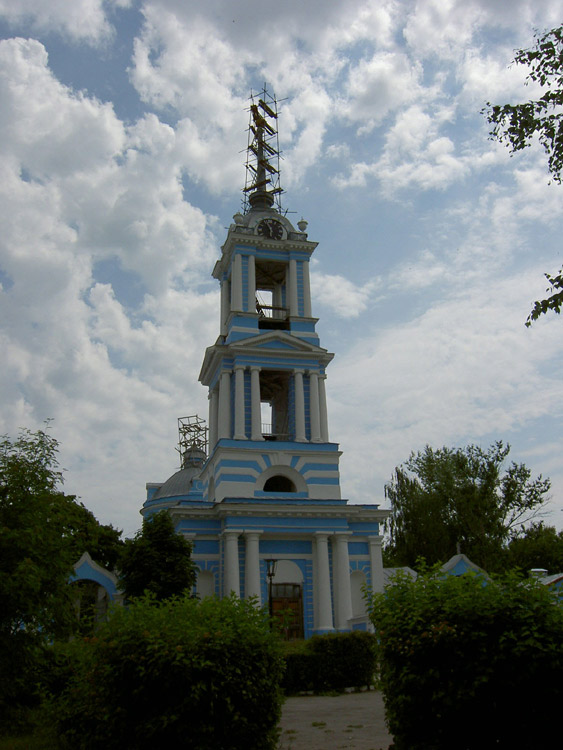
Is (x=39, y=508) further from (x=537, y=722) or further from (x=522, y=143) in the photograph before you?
(x=522, y=143)

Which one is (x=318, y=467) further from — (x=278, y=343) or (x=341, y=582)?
(x=278, y=343)

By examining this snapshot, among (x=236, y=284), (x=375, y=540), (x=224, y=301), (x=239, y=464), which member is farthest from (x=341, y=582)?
(x=224, y=301)

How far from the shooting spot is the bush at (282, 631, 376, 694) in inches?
658

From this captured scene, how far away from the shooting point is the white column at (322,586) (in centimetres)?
2522

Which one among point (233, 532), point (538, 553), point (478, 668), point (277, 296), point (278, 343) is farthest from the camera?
point (538, 553)

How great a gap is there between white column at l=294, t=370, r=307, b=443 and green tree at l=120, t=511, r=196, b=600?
920cm

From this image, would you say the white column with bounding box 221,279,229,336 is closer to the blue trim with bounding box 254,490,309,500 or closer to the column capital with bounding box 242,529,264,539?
the blue trim with bounding box 254,490,309,500

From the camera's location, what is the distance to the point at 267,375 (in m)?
31.5

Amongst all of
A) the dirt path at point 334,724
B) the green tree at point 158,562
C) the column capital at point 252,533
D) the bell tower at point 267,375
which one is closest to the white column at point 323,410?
the bell tower at point 267,375

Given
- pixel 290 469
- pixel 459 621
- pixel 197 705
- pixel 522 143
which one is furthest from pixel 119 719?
pixel 290 469

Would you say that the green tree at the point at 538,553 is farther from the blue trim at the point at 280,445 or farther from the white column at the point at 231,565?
the white column at the point at 231,565

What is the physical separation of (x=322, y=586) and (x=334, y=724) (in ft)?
46.5

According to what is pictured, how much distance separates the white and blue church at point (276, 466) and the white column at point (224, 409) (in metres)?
0.04

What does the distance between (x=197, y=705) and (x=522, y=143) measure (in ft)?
30.0
